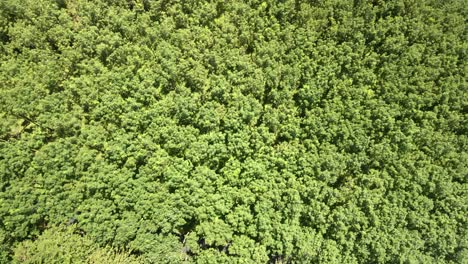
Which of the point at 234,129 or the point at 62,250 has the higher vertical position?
the point at 234,129

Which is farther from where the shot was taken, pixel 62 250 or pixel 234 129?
pixel 234 129

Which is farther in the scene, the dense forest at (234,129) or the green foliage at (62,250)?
the green foliage at (62,250)

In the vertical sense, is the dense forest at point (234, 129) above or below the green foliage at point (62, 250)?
above

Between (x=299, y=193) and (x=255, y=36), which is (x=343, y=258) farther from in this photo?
(x=255, y=36)

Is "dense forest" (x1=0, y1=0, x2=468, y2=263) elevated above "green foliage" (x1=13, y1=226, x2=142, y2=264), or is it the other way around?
"dense forest" (x1=0, y1=0, x2=468, y2=263)

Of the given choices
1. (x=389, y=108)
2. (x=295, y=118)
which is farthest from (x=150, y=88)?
(x=389, y=108)

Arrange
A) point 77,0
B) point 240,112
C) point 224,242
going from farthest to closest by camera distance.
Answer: point 224,242 < point 240,112 < point 77,0

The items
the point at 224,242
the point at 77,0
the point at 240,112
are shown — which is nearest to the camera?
the point at 77,0

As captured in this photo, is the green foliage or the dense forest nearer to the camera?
the dense forest
